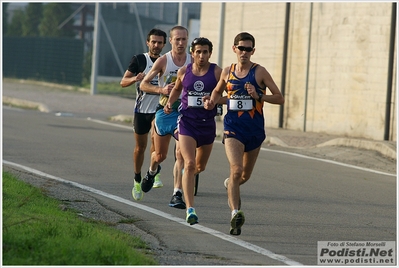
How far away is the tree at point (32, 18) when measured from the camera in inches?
2343

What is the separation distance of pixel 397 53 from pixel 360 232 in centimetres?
1164

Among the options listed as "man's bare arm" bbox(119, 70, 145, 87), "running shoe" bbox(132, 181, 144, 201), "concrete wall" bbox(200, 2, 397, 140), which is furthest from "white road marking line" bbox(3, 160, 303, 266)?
"concrete wall" bbox(200, 2, 397, 140)

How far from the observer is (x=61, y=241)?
25.1 feet

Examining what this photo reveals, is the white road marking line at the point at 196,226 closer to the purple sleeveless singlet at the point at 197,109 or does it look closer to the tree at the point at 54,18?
the purple sleeveless singlet at the point at 197,109

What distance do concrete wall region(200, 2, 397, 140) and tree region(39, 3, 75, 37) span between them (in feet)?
99.4

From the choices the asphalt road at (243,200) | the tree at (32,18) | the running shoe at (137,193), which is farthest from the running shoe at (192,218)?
the tree at (32,18)

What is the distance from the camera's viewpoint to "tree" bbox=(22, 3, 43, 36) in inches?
2343

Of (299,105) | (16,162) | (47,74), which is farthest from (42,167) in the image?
(47,74)

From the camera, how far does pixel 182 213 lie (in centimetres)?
1050

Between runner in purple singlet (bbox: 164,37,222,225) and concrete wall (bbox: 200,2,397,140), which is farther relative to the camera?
concrete wall (bbox: 200,2,397,140)

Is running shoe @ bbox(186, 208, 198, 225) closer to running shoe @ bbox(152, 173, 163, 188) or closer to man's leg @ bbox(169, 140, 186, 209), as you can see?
man's leg @ bbox(169, 140, 186, 209)

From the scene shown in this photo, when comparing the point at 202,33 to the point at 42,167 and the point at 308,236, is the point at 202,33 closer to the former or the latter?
the point at 42,167

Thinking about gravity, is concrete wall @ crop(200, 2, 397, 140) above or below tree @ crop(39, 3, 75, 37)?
below

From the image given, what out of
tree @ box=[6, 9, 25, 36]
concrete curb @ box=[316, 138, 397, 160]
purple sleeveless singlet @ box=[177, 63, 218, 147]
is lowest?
concrete curb @ box=[316, 138, 397, 160]
